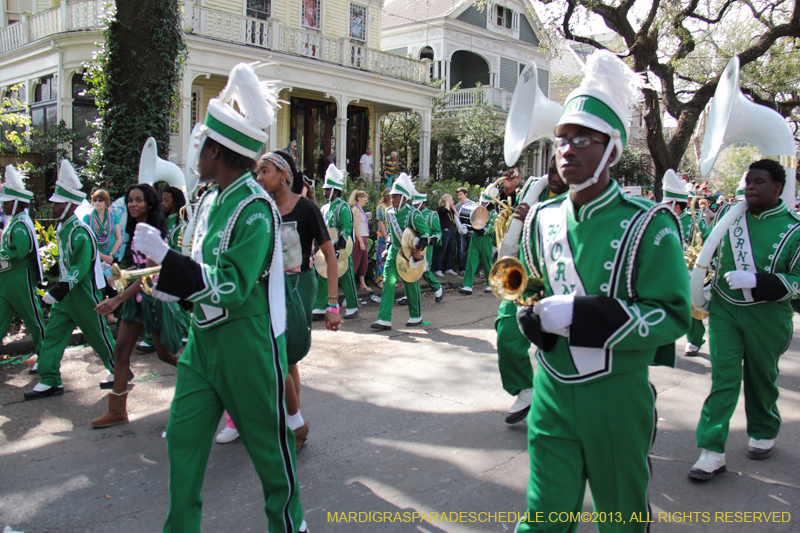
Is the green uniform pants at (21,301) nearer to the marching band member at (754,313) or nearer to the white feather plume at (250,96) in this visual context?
the white feather plume at (250,96)

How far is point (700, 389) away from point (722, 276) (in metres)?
2.29

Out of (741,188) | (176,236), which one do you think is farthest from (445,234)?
(741,188)

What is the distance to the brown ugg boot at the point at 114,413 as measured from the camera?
5031 millimetres

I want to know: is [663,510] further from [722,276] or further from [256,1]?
[256,1]

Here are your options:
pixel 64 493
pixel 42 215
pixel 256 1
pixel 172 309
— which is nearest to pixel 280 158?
pixel 172 309

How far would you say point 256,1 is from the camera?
68.0ft

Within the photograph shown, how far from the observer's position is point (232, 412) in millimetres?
2869

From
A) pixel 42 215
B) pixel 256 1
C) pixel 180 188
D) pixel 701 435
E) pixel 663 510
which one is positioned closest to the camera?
pixel 663 510

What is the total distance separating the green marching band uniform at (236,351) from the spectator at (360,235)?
840cm

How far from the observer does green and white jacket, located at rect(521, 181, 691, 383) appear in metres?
2.23

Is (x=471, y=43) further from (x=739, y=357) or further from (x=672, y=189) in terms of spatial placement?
(x=739, y=357)

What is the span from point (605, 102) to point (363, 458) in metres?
2.98

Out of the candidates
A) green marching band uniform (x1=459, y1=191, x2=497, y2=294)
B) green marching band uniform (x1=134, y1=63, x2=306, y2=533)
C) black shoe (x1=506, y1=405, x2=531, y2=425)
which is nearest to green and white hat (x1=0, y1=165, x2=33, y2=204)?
green marching band uniform (x1=134, y1=63, x2=306, y2=533)

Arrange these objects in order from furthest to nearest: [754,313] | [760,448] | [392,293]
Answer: [392,293] → [760,448] → [754,313]
